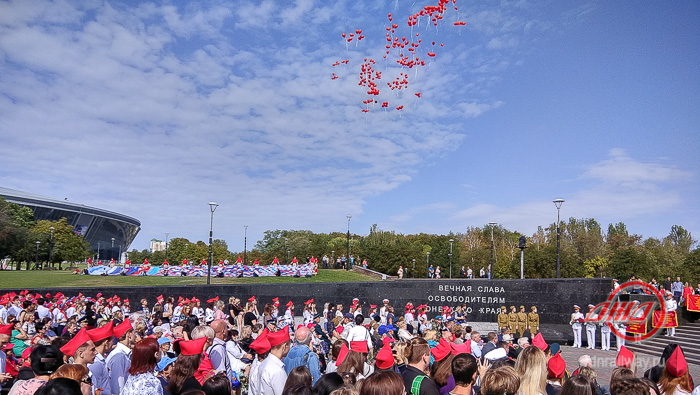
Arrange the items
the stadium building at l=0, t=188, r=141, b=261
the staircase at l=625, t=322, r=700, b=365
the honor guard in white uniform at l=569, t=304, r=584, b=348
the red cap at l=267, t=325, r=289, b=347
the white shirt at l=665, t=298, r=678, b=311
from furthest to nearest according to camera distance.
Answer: the stadium building at l=0, t=188, r=141, b=261 < the white shirt at l=665, t=298, r=678, b=311 < the honor guard in white uniform at l=569, t=304, r=584, b=348 < the staircase at l=625, t=322, r=700, b=365 < the red cap at l=267, t=325, r=289, b=347

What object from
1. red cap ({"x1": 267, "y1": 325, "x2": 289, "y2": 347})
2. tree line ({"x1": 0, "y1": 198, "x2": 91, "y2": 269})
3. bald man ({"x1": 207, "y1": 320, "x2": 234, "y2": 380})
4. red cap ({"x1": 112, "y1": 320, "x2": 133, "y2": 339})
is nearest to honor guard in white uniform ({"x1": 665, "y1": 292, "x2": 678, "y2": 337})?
bald man ({"x1": 207, "y1": 320, "x2": 234, "y2": 380})

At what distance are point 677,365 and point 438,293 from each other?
21186 millimetres

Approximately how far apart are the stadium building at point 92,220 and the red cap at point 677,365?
101766 mm

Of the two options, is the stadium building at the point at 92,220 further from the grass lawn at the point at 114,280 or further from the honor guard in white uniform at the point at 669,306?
the honor guard in white uniform at the point at 669,306

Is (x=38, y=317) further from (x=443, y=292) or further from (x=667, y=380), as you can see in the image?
(x=443, y=292)

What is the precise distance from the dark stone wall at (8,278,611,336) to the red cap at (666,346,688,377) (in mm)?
19408

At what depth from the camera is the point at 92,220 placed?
114 metres

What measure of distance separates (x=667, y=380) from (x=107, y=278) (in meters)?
38.3

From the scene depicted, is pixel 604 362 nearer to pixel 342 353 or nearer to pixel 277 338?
pixel 342 353

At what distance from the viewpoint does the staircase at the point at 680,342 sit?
60.2 feet

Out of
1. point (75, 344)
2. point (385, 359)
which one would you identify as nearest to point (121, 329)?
point (75, 344)

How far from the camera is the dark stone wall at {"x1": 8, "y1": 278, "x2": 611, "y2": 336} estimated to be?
22906mm

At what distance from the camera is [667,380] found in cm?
458

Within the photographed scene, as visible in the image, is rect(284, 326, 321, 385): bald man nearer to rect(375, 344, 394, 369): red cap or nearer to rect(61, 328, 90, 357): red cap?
rect(375, 344, 394, 369): red cap
